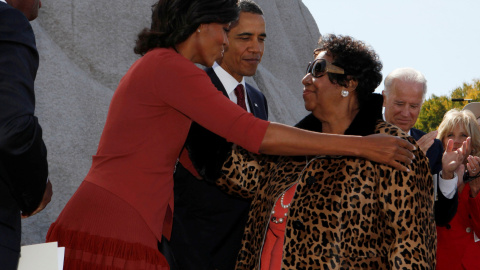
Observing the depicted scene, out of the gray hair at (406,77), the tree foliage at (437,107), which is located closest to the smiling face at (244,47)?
the gray hair at (406,77)

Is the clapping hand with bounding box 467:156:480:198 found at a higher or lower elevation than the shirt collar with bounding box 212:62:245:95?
higher

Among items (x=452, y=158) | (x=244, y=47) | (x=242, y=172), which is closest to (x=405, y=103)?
(x=452, y=158)

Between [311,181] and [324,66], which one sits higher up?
[324,66]

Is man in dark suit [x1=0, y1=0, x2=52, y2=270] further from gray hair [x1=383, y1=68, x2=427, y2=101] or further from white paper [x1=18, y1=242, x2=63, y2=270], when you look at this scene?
gray hair [x1=383, y1=68, x2=427, y2=101]

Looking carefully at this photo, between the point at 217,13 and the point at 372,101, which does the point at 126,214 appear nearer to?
the point at 217,13

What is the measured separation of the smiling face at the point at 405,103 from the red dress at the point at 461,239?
3.08 ft

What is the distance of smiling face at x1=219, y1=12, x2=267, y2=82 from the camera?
195 inches

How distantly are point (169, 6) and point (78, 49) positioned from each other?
7.98 m

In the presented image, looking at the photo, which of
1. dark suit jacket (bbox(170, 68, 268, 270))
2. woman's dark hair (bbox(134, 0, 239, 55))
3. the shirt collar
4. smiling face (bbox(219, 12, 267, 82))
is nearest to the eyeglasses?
woman's dark hair (bbox(134, 0, 239, 55))

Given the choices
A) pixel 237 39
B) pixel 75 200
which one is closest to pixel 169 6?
pixel 75 200

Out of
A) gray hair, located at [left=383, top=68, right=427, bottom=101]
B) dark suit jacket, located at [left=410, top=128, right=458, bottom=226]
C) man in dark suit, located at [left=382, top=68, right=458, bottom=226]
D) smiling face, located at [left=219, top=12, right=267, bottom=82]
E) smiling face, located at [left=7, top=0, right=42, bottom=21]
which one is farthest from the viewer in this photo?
gray hair, located at [left=383, top=68, right=427, bottom=101]

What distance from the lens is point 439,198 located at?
553cm

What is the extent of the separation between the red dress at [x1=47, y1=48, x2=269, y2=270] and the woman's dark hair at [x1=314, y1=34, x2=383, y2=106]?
1.04 m

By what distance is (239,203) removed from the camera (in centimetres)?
421
